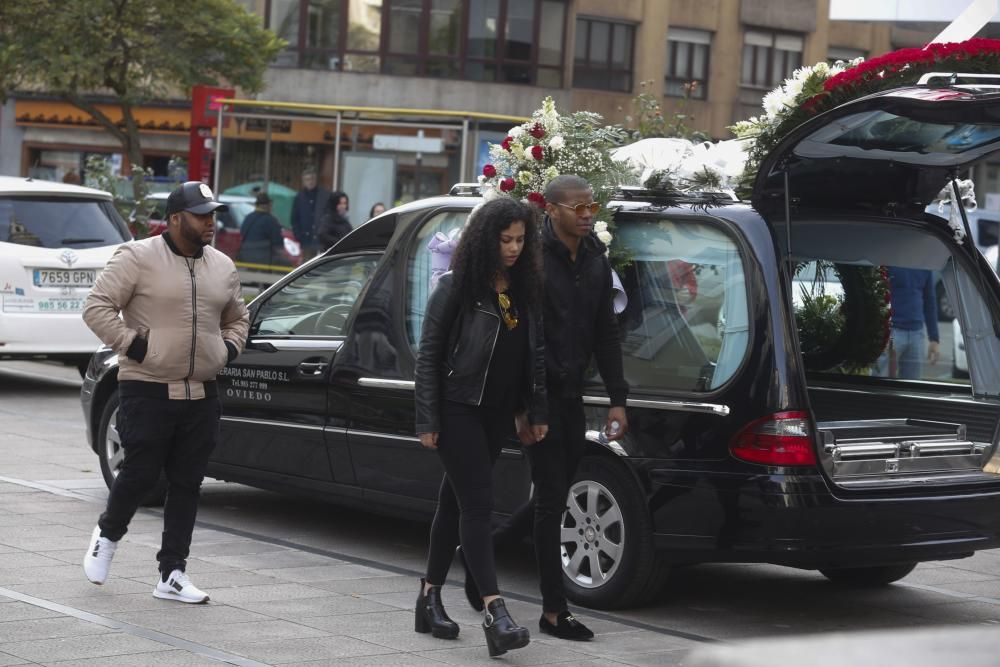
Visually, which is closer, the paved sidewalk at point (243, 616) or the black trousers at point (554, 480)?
the paved sidewalk at point (243, 616)

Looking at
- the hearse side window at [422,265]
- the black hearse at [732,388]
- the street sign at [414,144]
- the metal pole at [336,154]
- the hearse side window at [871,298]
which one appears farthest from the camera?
the metal pole at [336,154]

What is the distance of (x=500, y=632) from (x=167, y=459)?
1.73 meters

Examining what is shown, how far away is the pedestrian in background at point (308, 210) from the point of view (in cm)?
2245

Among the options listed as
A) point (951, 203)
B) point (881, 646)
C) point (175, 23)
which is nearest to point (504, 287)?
point (951, 203)

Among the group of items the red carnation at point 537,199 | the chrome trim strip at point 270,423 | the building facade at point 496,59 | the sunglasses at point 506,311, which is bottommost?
the chrome trim strip at point 270,423

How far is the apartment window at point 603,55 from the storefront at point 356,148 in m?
21.1

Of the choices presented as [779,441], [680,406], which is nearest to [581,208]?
[680,406]

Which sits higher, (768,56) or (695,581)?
(768,56)

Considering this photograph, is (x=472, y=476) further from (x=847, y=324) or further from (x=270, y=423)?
(x=847, y=324)

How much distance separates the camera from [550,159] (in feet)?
24.2

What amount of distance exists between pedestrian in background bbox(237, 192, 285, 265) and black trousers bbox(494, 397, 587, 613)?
1607 centimetres

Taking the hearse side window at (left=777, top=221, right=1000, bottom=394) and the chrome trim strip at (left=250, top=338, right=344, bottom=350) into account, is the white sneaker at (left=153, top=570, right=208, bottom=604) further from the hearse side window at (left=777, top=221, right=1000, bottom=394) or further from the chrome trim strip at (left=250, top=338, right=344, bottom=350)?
the hearse side window at (left=777, top=221, right=1000, bottom=394)

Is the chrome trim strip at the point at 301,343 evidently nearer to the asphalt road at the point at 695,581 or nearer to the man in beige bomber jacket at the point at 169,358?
the asphalt road at the point at 695,581

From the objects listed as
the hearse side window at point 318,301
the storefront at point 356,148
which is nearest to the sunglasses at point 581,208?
the hearse side window at point 318,301
